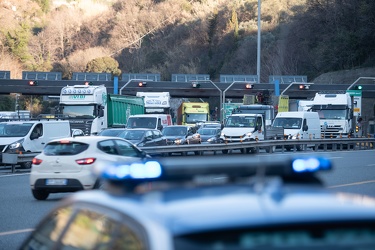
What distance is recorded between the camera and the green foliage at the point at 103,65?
104m

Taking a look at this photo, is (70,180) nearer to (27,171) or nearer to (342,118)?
(27,171)

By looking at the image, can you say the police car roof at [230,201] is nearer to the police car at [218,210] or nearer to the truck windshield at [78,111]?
the police car at [218,210]

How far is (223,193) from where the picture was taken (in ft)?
12.0

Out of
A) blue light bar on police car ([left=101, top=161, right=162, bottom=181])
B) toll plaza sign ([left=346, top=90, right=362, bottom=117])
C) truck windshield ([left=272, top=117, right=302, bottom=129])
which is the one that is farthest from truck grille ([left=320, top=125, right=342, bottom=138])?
blue light bar on police car ([left=101, top=161, right=162, bottom=181])

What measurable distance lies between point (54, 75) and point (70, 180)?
195 ft

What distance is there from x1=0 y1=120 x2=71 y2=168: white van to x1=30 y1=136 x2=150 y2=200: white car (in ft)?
41.5

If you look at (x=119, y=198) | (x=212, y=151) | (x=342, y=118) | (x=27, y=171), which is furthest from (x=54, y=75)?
(x=119, y=198)

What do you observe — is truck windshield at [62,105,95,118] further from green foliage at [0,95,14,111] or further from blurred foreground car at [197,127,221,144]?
green foliage at [0,95,14,111]

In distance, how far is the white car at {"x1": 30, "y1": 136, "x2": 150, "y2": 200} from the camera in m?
17.1

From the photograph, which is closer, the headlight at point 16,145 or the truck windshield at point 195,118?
the headlight at point 16,145

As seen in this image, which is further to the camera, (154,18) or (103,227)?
(154,18)

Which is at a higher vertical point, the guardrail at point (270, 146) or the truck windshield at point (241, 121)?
the truck windshield at point (241, 121)

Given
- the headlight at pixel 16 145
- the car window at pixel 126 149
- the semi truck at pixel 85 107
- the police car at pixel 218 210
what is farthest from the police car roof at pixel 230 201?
the semi truck at pixel 85 107

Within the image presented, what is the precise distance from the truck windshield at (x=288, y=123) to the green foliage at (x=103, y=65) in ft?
194
